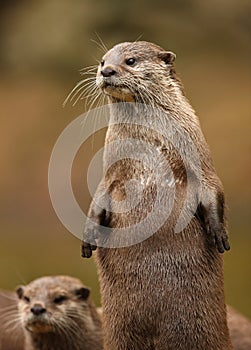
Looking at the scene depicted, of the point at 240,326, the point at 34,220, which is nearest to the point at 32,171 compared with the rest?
the point at 34,220

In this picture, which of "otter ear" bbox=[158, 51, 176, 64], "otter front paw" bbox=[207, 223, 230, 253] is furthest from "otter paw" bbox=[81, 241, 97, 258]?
"otter ear" bbox=[158, 51, 176, 64]

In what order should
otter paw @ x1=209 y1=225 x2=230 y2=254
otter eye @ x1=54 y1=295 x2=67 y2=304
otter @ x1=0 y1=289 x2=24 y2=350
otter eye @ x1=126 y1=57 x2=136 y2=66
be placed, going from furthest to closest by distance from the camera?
1. otter @ x1=0 y1=289 x2=24 y2=350
2. otter eye @ x1=54 y1=295 x2=67 y2=304
3. otter eye @ x1=126 y1=57 x2=136 y2=66
4. otter paw @ x1=209 y1=225 x2=230 y2=254

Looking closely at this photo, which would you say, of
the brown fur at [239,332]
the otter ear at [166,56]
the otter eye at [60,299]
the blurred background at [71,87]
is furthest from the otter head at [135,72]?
the blurred background at [71,87]

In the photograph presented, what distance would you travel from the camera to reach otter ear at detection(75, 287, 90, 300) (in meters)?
5.25

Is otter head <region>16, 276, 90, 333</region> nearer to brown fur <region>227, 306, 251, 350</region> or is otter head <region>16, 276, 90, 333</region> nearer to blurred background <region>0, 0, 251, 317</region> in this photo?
brown fur <region>227, 306, 251, 350</region>

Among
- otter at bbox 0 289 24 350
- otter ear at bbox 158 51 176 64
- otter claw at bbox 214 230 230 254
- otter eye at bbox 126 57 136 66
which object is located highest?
otter ear at bbox 158 51 176 64

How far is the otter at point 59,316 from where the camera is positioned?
506 cm

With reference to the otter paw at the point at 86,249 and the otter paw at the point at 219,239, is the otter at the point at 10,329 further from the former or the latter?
the otter paw at the point at 219,239

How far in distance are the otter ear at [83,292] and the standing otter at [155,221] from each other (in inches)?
51.8

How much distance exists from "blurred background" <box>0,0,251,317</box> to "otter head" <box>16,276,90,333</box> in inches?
107

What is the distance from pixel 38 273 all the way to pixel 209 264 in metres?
4.07

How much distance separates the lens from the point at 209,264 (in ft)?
12.7

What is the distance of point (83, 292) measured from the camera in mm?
5258

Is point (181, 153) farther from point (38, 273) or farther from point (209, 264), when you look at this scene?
point (38, 273)
